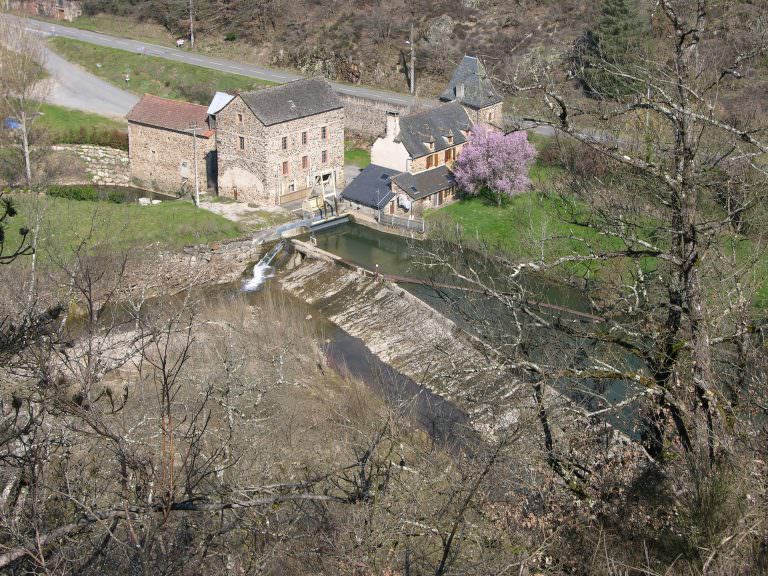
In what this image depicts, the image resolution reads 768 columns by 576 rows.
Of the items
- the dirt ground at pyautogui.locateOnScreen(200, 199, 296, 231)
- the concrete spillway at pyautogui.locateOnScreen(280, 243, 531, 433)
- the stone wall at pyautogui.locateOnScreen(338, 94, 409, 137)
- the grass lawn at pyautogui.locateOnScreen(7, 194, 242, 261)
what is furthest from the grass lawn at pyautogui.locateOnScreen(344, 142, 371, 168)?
the concrete spillway at pyautogui.locateOnScreen(280, 243, 531, 433)

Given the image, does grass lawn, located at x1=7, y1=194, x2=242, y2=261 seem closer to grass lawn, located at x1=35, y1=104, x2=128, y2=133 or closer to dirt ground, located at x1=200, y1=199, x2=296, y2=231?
dirt ground, located at x1=200, y1=199, x2=296, y2=231

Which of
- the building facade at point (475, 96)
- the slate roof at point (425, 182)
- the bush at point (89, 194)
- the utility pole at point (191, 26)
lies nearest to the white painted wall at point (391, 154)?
the slate roof at point (425, 182)

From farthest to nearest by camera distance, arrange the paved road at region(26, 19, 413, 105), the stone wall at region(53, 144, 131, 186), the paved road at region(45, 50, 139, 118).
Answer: the paved road at region(26, 19, 413, 105) → the paved road at region(45, 50, 139, 118) → the stone wall at region(53, 144, 131, 186)

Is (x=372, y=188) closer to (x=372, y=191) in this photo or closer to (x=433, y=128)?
(x=372, y=191)

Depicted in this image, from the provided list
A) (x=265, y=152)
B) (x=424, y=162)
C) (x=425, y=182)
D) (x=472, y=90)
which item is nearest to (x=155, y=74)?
(x=265, y=152)

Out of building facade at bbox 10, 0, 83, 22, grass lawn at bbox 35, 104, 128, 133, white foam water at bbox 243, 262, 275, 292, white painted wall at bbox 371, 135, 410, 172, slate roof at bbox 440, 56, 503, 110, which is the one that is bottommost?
white foam water at bbox 243, 262, 275, 292

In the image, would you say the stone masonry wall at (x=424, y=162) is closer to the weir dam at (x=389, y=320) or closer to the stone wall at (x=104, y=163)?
the weir dam at (x=389, y=320)
